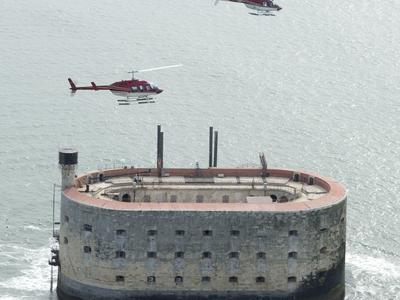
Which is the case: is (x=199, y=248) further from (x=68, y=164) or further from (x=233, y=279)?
(x=68, y=164)

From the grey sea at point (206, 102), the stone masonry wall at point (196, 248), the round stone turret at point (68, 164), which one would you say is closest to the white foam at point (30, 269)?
the grey sea at point (206, 102)

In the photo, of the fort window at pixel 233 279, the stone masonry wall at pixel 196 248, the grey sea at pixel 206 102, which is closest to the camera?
the stone masonry wall at pixel 196 248

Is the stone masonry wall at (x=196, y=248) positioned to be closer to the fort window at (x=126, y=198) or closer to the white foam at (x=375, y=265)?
the fort window at (x=126, y=198)

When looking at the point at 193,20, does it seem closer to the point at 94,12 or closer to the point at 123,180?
the point at 94,12

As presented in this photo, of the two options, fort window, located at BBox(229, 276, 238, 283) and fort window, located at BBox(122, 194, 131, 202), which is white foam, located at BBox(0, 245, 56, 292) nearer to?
fort window, located at BBox(122, 194, 131, 202)

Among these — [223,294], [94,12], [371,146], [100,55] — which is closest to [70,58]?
[100,55]
